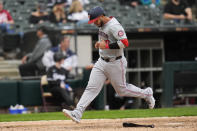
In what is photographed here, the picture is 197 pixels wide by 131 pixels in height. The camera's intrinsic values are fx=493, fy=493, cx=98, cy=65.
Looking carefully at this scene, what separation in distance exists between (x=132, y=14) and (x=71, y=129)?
27.7 feet

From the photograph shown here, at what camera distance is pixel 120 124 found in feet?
25.1

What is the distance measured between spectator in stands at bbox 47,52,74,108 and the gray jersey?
4.76m

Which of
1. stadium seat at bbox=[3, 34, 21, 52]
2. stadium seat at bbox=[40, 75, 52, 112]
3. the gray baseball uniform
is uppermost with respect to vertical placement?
the gray baseball uniform

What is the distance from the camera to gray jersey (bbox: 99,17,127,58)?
22.4 feet

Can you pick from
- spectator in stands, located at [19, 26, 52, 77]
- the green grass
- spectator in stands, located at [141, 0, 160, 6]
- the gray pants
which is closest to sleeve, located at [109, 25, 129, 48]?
the gray pants

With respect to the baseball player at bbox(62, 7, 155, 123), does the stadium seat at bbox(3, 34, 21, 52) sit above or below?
below

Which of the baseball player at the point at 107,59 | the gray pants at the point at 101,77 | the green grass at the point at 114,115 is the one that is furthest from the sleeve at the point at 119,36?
the green grass at the point at 114,115

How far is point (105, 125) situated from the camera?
755cm

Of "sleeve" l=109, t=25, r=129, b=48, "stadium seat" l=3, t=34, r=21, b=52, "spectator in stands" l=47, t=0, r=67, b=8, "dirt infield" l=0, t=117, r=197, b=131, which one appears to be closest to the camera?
"sleeve" l=109, t=25, r=129, b=48

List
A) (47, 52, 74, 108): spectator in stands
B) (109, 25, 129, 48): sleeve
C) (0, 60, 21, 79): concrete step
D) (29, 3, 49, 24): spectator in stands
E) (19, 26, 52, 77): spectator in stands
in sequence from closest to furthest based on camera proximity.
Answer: (109, 25, 129, 48): sleeve, (47, 52, 74, 108): spectator in stands, (19, 26, 52, 77): spectator in stands, (0, 60, 21, 79): concrete step, (29, 3, 49, 24): spectator in stands

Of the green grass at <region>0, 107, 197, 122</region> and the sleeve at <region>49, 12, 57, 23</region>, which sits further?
the sleeve at <region>49, 12, 57, 23</region>

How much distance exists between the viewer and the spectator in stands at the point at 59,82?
1177 centimetres

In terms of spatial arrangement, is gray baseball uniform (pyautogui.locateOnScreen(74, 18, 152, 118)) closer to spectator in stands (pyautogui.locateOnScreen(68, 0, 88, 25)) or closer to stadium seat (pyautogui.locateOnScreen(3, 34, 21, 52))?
stadium seat (pyautogui.locateOnScreen(3, 34, 21, 52))

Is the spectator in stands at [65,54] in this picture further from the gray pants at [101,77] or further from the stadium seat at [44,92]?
the gray pants at [101,77]
